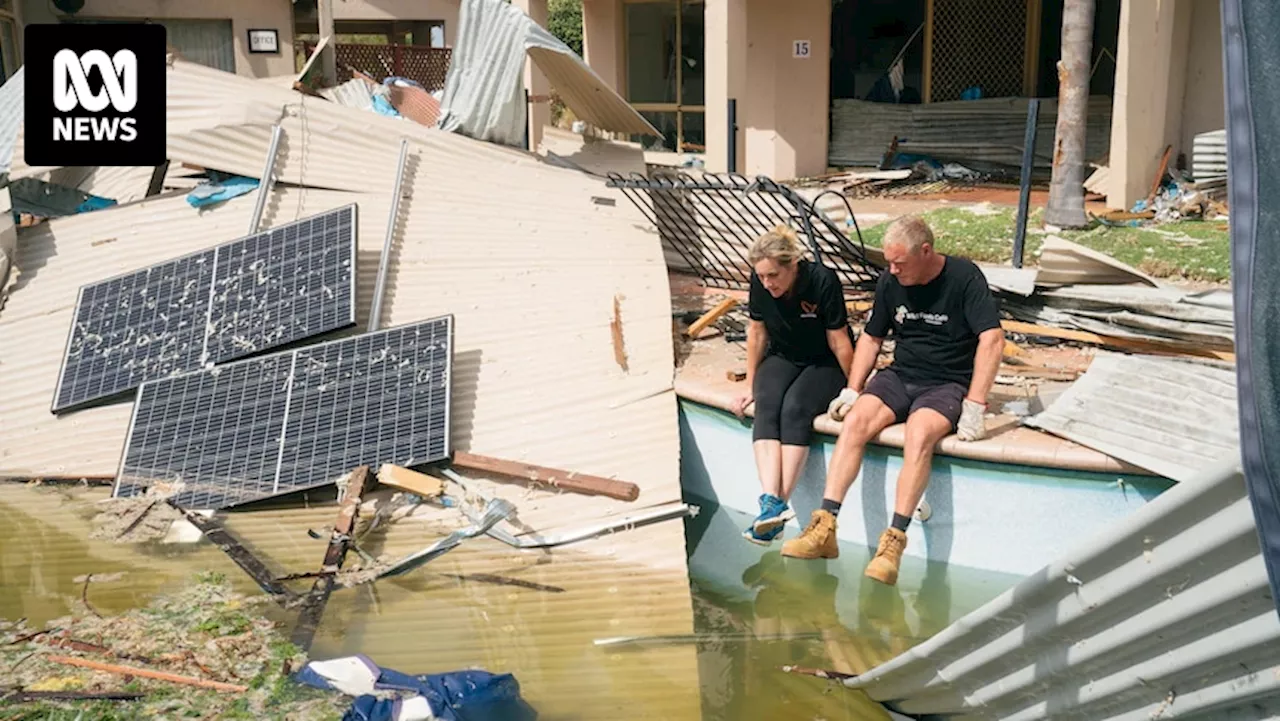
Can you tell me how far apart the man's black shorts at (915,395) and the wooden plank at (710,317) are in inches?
72.7

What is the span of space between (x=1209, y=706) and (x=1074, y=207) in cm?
881

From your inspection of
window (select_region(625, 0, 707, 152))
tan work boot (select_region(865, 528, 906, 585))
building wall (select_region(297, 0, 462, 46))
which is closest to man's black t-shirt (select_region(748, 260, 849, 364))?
tan work boot (select_region(865, 528, 906, 585))

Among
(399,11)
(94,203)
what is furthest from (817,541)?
(399,11)

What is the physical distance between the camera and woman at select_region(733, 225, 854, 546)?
227 inches

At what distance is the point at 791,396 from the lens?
5.93 meters

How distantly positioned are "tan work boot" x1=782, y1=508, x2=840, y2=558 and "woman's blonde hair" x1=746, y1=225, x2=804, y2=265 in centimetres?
122

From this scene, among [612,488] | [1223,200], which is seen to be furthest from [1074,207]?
[612,488]

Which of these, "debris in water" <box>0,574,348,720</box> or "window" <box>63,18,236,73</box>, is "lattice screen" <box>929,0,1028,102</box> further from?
"debris in water" <box>0,574,348,720</box>

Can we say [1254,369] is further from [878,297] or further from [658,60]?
[658,60]

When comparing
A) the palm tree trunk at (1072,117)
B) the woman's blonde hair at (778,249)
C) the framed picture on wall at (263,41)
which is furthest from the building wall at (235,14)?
the woman's blonde hair at (778,249)

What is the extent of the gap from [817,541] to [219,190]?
5507 mm

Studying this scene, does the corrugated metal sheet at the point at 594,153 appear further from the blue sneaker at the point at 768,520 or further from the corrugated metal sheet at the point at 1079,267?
the blue sneaker at the point at 768,520

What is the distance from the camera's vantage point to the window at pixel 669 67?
18016 millimetres

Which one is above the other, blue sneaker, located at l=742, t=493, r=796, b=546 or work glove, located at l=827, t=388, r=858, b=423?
work glove, located at l=827, t=388, r=858, b=423
